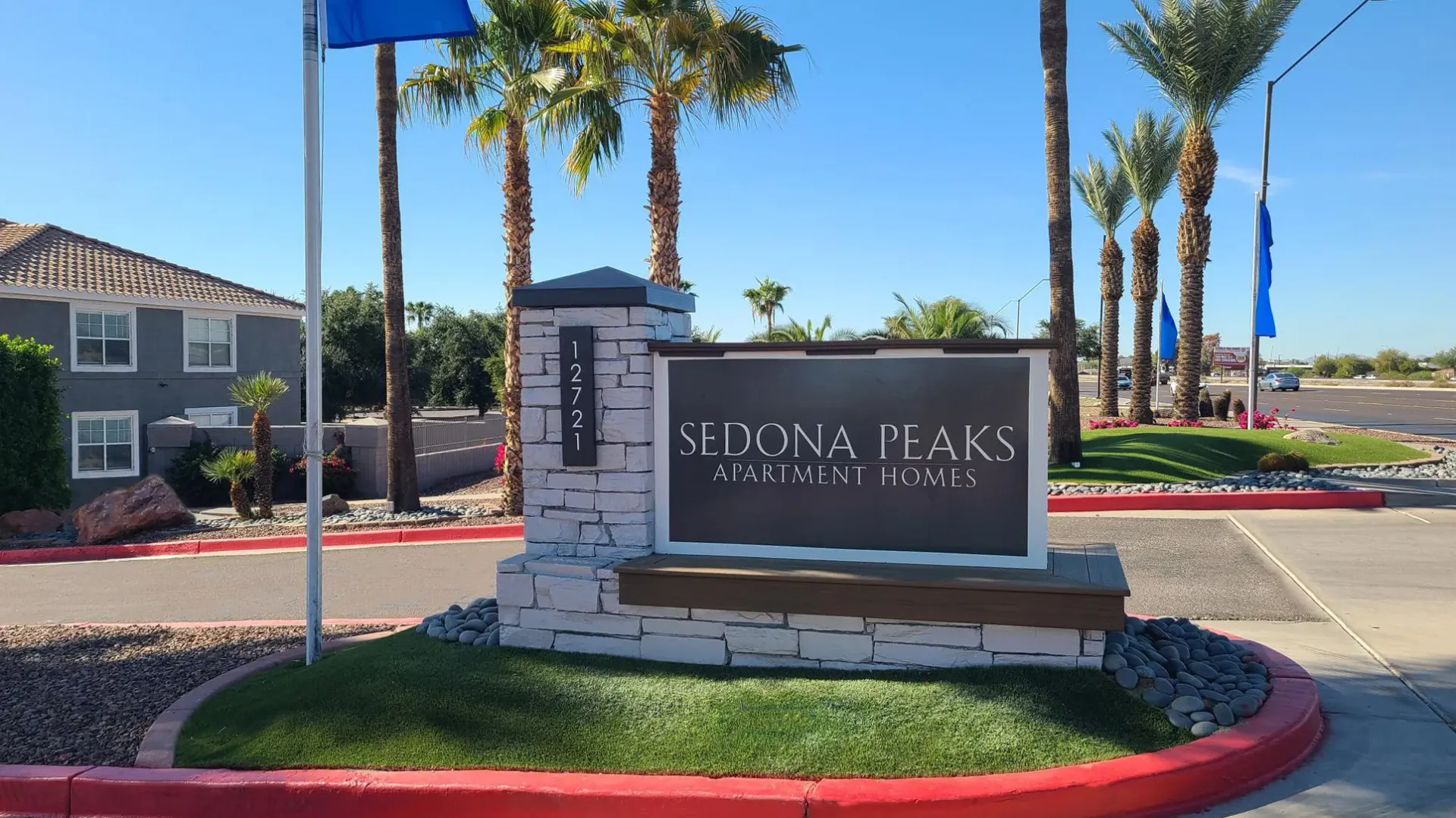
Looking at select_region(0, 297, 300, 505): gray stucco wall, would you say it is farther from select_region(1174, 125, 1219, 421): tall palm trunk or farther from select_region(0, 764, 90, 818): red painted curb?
select_region(1174, 125, 1219, 421): tall palm trunk

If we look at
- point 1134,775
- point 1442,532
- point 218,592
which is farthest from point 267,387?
point 1442,532

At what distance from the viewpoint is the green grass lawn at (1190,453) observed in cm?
1480

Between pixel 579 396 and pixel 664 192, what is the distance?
9292 mm

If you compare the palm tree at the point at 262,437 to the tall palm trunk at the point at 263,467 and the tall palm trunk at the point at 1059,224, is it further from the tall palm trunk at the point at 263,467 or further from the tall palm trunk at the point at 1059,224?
the tall palm trunk at the point at 1059,224

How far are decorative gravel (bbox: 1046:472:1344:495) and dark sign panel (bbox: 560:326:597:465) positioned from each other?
912cm

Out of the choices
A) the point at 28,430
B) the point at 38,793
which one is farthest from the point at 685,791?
the point at 28,430

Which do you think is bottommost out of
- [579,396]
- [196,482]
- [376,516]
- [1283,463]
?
[196,482]

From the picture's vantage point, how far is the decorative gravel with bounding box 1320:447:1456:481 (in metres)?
14.4

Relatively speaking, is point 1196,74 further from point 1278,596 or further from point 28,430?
point 28,430

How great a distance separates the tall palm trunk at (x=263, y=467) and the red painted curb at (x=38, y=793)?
1184cm

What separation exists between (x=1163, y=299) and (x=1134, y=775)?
33.7m

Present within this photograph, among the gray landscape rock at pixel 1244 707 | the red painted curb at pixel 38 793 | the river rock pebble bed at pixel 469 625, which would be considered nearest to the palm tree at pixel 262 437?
the river rock pebble bed at pixel 469 625

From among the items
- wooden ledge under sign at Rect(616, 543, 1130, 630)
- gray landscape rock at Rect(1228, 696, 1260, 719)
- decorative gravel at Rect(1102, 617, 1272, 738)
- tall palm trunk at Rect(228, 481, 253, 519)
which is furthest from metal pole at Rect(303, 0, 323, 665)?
tall palm trunk at Rect(228, 481, 253, 519)

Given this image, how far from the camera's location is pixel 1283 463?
14766 millimetres
